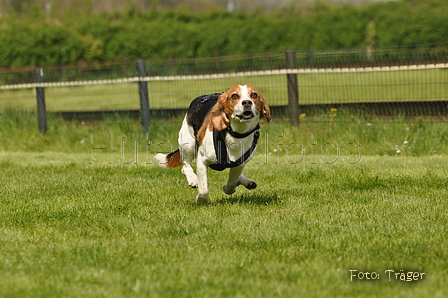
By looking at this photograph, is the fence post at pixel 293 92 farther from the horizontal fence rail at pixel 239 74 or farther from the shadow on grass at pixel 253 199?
the shadow on grass at pixel 253 199

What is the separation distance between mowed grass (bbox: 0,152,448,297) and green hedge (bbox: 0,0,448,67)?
25317 mm

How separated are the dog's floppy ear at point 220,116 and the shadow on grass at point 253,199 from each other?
91 cm

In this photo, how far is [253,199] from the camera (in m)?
6.34

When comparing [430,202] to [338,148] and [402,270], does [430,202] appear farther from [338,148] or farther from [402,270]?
[338,148]

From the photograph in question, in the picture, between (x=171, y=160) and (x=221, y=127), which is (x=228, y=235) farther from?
(x=171, y=160)

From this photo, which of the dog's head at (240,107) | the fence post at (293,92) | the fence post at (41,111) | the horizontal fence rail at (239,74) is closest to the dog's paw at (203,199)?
→ the dog's head at (240,107)

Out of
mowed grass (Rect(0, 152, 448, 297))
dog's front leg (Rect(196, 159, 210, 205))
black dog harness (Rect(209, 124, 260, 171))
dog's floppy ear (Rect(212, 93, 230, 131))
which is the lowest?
mowed grass (Rect(0, 152, 448, 297))

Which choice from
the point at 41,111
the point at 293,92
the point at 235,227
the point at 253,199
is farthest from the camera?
the point at 41,111

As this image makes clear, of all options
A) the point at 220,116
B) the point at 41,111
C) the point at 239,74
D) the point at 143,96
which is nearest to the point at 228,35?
the point at 41,111

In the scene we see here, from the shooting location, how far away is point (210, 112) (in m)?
6.02

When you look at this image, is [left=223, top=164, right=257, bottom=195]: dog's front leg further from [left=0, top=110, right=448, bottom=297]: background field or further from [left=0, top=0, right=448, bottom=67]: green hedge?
[left=0, top=0, right=448, bottom=67]: green hedge

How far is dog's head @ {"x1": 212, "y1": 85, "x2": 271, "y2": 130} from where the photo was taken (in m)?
5.34

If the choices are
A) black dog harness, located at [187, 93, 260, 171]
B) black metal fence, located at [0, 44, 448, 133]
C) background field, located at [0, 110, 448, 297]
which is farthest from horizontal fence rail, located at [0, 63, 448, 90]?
black dog harness, located at [187, 93, 260, 171]

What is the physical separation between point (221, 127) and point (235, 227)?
1.00 m
